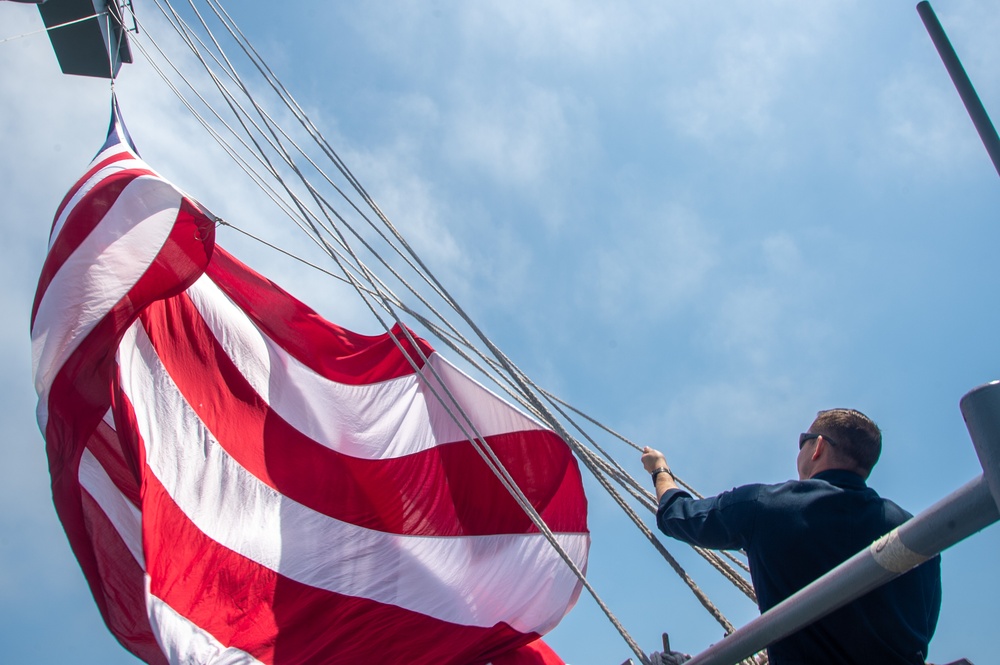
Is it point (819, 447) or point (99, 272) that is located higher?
point (99, 272)

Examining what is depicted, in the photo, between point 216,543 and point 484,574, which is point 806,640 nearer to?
point 484,574

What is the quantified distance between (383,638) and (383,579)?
1.08ft

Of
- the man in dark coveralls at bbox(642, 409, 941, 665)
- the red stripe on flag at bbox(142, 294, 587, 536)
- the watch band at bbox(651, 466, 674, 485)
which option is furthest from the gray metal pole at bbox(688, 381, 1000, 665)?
the red stripe on flag at bbox(142, 294, 587, 536)

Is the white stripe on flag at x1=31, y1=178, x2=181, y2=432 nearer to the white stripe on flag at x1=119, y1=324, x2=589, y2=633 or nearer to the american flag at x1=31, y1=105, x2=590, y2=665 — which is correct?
the american flag at x1=31, y1=105, x2=590, y2=665

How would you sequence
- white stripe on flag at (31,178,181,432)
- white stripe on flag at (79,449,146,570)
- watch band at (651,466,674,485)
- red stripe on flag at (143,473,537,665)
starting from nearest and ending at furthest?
watch band at (651,466,674,485), red stripe on flag at (143,473,537,665), white stripe on flag at (31,178,181,432), white stripe on flag at (79,449,146,570)

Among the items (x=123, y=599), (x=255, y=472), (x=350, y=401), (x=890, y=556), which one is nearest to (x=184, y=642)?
(x=123, y=599)

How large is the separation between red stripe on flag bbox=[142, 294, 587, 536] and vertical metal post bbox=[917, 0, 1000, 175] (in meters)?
3.78

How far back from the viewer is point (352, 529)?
4.43 meters

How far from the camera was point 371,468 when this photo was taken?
15.3 ft

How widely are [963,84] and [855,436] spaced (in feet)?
4.18

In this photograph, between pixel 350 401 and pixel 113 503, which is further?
pixel 350 401

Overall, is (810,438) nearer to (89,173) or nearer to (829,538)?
(829,538)

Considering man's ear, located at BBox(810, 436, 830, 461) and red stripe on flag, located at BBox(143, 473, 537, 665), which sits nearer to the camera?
man's ear, located at BBox(810, 436, 830, 461)

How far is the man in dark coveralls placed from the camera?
1693mm
